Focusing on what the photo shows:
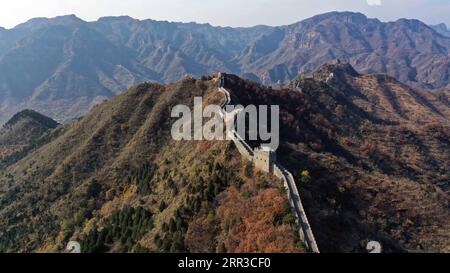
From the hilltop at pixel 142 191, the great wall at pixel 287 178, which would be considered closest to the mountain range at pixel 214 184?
the hilltop at pixel 142 191

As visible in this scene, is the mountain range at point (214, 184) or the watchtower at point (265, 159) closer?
the mountain range at point (214, 184)

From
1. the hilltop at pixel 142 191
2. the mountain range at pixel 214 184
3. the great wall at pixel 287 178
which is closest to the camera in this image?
the great wall at pixel 287 178

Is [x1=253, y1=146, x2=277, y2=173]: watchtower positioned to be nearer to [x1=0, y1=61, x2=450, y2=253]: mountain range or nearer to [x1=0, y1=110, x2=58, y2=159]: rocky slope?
[x1=0, y1=61, x2=450, y2=253]: mountain range

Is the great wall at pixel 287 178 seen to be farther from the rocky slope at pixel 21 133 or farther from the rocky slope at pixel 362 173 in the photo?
the rocky slope at pixel 21 133

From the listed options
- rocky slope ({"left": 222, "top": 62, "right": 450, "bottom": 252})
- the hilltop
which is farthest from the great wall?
rocky slope ({"left": 222, "top": 62, "right": 450, "bottom": 252})

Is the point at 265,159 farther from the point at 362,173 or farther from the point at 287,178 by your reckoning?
the point at 362,173

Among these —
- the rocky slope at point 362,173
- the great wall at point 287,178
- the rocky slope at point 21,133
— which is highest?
the great wall at point 287,178

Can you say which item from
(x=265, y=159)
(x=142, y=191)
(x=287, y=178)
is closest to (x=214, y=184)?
(x=265, y=159)

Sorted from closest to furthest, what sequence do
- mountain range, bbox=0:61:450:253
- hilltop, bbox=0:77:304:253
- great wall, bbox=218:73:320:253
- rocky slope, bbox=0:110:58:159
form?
1. great wall, bbox=218:73:320:253
2. hilltop, bbox=0:77:304:253
3. mountain range, bbox=0:61:450:253
4. rocky slope, bbox=0:110:58:159

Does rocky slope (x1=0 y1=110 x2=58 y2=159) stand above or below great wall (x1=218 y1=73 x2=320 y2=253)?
below

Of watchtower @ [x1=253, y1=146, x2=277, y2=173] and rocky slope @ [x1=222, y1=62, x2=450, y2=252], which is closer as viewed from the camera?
rocky slope @ [x1=222, y1=62, x2=450, y2=252]
